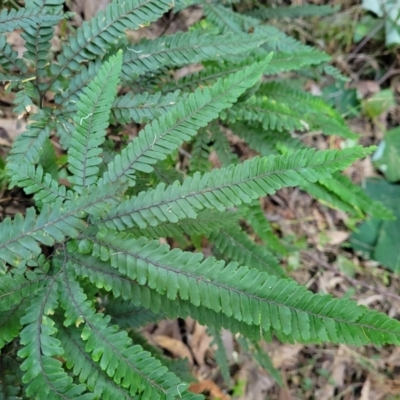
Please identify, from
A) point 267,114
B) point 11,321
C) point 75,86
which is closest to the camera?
point 11,321

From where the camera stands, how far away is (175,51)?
1.55 metres

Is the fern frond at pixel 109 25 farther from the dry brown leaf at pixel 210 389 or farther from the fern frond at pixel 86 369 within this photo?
the dry brown leaf at pixel 210 389

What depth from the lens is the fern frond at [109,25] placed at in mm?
1396

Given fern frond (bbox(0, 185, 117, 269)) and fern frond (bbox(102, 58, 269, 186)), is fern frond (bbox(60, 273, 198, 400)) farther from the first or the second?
fern frond (bbox(102, 58, 269, 186))

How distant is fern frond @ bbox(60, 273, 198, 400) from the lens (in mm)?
1033

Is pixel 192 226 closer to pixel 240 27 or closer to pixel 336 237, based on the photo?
pixel 240 27

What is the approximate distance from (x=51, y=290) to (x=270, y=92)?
54.6 inches

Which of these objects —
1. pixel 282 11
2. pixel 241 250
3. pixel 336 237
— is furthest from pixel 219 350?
pixel 282 11

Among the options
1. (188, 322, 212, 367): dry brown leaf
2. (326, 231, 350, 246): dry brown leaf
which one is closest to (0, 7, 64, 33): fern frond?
(188, 322, 212, 367): dry brown leaf

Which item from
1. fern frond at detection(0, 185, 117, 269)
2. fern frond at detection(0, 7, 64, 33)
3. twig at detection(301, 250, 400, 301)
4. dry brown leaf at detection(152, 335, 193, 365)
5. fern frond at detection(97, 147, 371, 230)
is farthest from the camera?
twig at detection(301, 250, 400, 301)

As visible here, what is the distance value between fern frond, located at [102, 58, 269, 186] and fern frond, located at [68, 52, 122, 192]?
2.2 inches

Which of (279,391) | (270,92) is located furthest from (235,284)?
(279,391)

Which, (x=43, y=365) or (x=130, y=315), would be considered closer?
(x=43, y=365)

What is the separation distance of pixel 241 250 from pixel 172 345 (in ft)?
2.69
